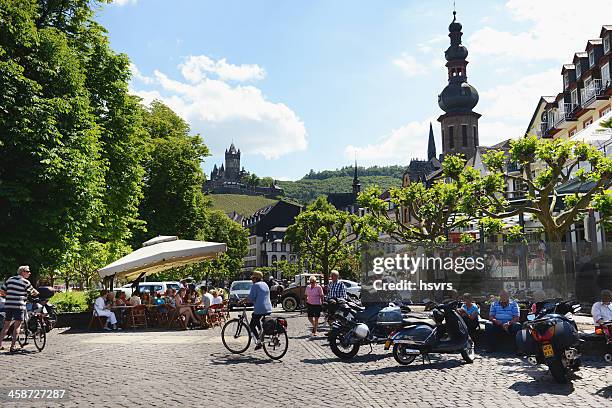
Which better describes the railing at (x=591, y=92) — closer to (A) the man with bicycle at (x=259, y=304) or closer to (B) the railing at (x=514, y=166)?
(B) the railing at (x=514, y=166)

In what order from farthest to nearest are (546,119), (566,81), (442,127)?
(442,127), (546,119), (566,81)

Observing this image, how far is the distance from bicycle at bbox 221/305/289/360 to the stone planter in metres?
9.78

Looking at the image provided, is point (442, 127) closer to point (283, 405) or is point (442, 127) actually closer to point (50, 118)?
point (50, 118)

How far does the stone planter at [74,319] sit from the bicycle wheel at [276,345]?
36.7 ft

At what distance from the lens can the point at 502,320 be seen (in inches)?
537

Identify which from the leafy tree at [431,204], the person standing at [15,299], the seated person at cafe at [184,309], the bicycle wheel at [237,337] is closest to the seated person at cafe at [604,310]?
the bicycle wheel at [237,337]

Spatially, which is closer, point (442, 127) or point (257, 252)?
point (442, 127)

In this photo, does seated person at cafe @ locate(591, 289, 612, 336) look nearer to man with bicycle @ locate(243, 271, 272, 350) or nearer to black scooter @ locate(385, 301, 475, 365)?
black scooter @ locate(385, 301, 475, 365)

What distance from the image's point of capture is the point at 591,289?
1631cm

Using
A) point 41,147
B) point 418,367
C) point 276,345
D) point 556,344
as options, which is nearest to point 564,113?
point 41,147

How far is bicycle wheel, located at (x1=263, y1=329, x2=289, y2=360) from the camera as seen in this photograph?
12781 millimetres

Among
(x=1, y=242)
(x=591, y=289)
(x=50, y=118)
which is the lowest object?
(x=591, y=289)

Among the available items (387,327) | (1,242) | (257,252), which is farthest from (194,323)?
(257,252)

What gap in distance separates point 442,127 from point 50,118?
82362 millimetres
